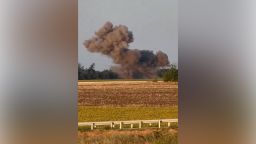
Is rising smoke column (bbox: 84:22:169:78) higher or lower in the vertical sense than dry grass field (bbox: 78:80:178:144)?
higher

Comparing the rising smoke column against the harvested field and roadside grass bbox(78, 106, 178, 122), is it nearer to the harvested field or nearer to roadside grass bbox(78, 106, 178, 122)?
the harvested field

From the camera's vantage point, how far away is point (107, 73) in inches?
101

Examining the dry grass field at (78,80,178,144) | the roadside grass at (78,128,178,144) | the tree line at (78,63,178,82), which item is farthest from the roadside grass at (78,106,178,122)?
the tree line at (78,63,178,82)

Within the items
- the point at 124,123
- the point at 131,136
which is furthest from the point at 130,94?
the point at 131,136

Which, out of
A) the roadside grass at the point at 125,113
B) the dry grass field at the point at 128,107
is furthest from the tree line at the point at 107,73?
the roadside grass at the point at 125,113

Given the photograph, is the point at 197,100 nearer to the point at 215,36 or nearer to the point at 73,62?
the point at 215,36

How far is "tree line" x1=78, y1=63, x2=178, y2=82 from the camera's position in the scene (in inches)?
97.3

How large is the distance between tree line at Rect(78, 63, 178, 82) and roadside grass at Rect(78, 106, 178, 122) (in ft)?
0.77

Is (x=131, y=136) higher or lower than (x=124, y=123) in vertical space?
lower

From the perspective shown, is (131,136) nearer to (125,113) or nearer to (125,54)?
(125,113)

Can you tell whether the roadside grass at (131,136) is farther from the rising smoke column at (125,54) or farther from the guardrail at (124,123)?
the rising smoke column at (125,54)

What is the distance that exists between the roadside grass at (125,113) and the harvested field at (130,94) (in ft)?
0.11

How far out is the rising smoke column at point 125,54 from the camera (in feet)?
8.32

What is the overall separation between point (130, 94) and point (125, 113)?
0.16 m
